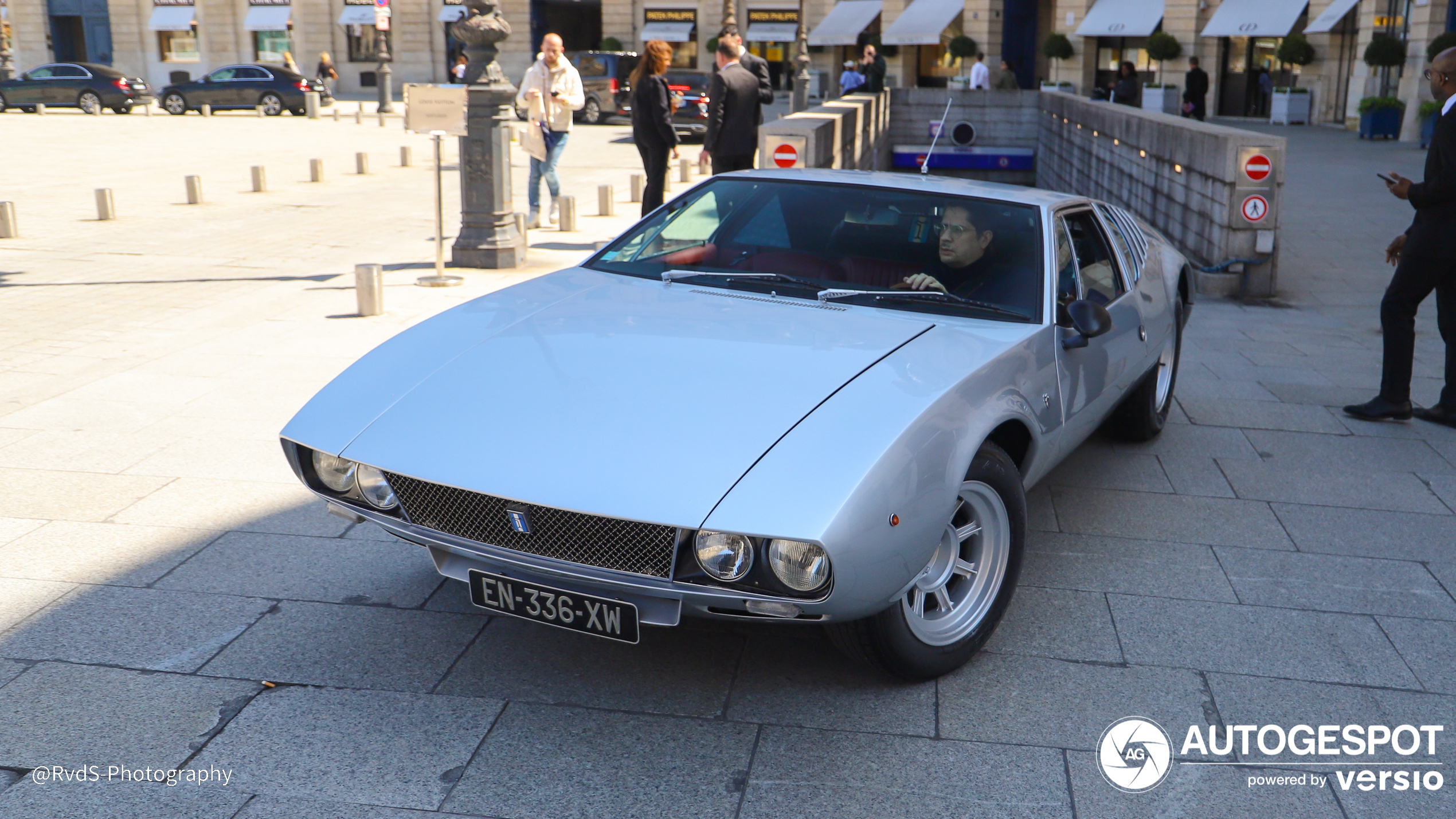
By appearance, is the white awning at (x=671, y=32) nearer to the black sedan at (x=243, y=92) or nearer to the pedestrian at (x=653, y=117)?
the black sedan at (x=243, y=92)

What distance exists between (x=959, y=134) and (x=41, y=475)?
21640 mm

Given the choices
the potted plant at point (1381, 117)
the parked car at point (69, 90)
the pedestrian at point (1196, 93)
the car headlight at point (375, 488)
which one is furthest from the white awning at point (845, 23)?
the car headlight at point (375, 488)

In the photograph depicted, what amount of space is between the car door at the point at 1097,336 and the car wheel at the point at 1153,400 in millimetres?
429

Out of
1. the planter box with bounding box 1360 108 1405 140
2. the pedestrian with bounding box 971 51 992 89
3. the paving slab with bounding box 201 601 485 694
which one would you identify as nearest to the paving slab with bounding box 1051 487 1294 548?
the paving slab with bounding box 201 601 485 694

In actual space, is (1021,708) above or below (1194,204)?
below

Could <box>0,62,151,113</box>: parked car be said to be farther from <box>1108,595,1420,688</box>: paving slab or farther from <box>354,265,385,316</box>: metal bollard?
<box>1108,595,1420,688</box>: paving slab

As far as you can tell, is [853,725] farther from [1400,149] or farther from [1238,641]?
[1400,149]

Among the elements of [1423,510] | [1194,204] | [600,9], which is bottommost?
[1423,510]

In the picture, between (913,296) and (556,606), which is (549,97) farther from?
(556,606)

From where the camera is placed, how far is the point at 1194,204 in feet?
36.3

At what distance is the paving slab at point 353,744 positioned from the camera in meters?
2.82

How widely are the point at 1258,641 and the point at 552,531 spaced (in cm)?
226

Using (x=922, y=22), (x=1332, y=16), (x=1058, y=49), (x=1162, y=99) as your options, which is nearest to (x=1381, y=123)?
(x=1332, y=16)

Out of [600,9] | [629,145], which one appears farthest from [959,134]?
[600,9]
